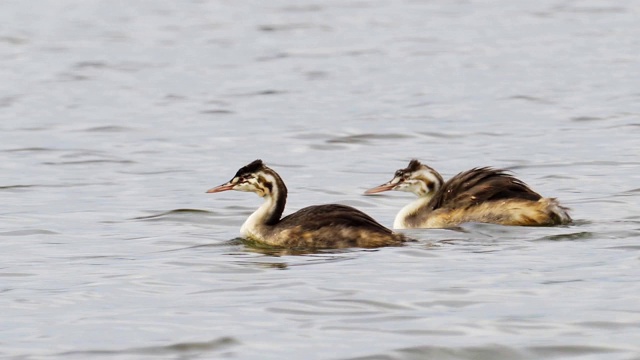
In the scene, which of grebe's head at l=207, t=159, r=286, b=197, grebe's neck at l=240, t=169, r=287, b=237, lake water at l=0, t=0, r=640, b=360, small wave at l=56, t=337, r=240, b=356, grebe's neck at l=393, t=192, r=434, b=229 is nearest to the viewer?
small wave at l=56, t=337, r=240, b=356

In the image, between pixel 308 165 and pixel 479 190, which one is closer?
pixel 479 190

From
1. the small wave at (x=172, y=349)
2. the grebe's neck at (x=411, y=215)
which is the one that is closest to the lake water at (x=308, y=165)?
the small wave at (x=172, y=349)

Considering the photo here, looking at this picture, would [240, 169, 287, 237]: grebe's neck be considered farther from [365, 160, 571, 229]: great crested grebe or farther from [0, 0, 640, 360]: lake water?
[365, 160, 571, 229]: great crested grebe

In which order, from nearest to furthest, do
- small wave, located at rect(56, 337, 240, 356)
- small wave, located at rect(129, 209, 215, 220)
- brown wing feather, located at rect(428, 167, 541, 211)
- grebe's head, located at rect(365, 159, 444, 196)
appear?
small wave, located at rect(56, 337, 240, 356)
brown wing feather, located at rect(428, 167, 541, 211)
grebe's head, located at rect(365, 159, 444, 196)
small wave, located at rect(129, 209, 215, 220)

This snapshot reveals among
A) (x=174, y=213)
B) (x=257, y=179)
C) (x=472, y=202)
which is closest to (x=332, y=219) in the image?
(x=257, y=179)

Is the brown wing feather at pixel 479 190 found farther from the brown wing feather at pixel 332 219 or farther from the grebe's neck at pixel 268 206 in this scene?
the grebe's neck at pixel 268 206

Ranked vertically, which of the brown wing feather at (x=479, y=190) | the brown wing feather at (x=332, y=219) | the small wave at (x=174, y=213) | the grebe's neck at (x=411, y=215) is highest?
the brown wing feather at (x=479, y=190)

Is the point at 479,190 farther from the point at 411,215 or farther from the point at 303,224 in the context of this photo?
the point at 303,224

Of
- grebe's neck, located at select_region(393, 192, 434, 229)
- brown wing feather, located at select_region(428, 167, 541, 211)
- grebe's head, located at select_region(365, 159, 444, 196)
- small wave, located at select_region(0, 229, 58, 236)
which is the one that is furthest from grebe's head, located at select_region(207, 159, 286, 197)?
small wave, located at select_region(0, 229, 58, 236)

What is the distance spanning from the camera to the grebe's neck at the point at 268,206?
13.4 metres

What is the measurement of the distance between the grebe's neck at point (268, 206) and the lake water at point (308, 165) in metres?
0.22

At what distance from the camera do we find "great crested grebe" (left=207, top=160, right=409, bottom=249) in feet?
41.5

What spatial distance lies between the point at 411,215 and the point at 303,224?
145 cm

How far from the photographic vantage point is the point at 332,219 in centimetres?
1276
